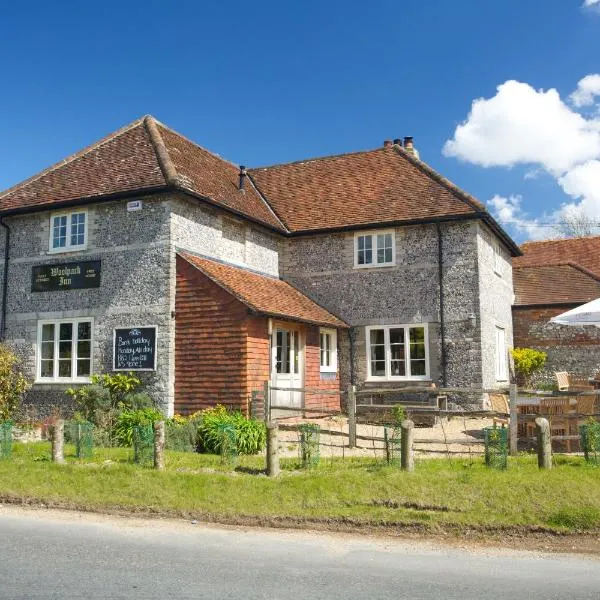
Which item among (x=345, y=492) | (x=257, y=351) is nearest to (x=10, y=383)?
(x=257, y=351)

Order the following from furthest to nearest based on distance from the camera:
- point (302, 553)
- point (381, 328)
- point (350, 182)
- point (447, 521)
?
point (350, 182) < point (381, 328) < point (447, 521) < point (302, 553)

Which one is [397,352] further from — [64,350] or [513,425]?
[64,350]

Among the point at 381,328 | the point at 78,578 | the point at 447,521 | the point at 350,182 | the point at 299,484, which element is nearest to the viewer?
the point at 78,578

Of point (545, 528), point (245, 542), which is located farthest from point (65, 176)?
point (545, 528)

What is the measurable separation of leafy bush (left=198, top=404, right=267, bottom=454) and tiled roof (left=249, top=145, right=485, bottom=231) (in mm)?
8550

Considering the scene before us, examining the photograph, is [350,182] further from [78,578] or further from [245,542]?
[78,578]

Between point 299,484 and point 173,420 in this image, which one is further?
point 173,420

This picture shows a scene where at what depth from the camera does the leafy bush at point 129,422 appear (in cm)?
Result: 1350

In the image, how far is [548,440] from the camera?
9680 mm

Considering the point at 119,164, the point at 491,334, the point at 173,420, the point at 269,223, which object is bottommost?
the point at 173,420

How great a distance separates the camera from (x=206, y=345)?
1578cm

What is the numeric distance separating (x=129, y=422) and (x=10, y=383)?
4.98m

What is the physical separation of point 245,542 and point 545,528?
358 centimetres

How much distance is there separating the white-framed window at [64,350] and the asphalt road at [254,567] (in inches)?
356
